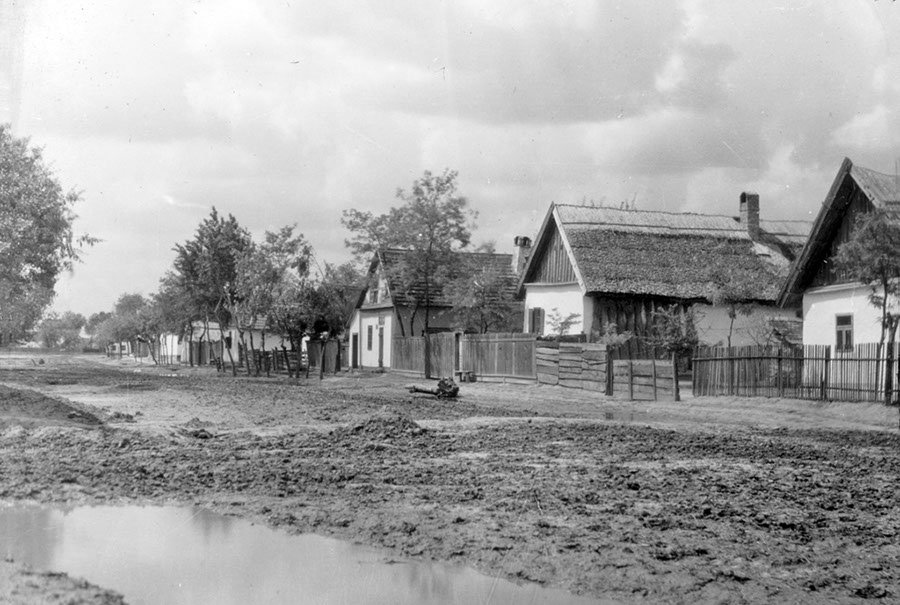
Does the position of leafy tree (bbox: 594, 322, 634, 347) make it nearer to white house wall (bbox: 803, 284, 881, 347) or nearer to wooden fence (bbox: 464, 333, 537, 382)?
wooden fence (bbox: 464, 333, 537, 382)

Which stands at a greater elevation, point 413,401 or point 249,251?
point 249,251

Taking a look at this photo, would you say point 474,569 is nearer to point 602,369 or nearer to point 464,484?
point 464,484

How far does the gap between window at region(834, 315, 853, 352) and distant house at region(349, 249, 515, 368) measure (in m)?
20.4

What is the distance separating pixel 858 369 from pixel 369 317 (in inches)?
1394

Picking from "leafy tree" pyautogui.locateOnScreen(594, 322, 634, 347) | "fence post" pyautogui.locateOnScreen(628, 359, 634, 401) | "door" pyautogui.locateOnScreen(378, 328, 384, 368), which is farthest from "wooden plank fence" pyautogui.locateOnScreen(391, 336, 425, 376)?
"fence post" pyautogui.locateOnScreen(628, 359, 634, 401)

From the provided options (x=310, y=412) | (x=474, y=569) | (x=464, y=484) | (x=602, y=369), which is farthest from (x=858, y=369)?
(x=474, y=569)

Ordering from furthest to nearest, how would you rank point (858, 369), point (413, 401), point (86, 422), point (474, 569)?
1. point (413, 401)
2. point (858, 369)
3. point (86, 422)
4. point (474, 569)

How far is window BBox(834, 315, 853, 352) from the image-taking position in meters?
27.3

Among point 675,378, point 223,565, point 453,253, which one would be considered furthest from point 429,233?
point 223,565

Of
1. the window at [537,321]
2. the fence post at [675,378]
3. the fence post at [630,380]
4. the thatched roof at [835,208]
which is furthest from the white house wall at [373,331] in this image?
the fence post at [675,378]

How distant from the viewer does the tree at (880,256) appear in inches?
851

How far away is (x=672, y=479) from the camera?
10.9m

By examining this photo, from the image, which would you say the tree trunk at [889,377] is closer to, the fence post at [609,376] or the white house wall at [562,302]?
the fence post at [609,376]

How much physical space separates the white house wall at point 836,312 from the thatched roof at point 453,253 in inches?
655
